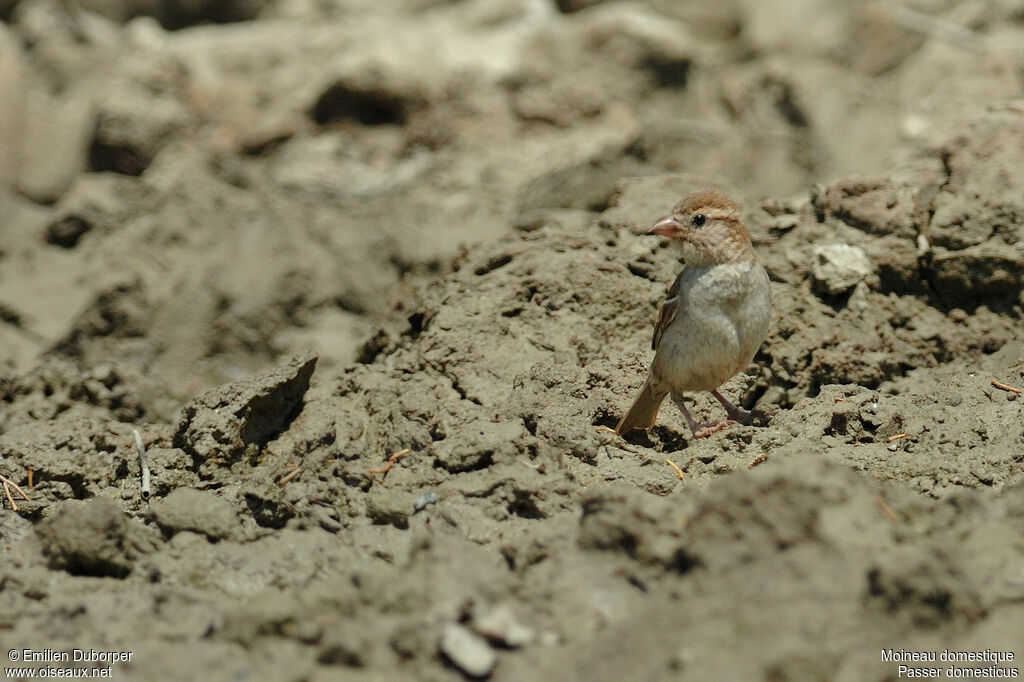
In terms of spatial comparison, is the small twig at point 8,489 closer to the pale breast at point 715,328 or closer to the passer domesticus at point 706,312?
the passer domesticus at point 706,312

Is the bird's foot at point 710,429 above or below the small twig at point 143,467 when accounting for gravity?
below

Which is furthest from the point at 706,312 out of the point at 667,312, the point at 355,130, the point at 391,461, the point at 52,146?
the point at 52,146

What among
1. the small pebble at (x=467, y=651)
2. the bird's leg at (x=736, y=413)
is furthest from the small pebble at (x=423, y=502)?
the bird's leg at (x=736, y=413)

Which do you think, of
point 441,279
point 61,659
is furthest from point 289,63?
point 61,659

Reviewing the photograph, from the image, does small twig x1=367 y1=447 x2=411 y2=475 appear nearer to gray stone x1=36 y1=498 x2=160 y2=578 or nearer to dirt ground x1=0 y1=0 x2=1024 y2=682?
dirt ground x1=0 y1=0 x2=1024 y2=682

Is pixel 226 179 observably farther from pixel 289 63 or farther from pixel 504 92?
pixel 504 92

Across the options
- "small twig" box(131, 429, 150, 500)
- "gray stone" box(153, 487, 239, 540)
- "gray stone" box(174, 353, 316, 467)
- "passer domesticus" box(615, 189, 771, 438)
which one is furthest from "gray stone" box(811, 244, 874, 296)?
"small twig" box(131, 429, 150, 500)
